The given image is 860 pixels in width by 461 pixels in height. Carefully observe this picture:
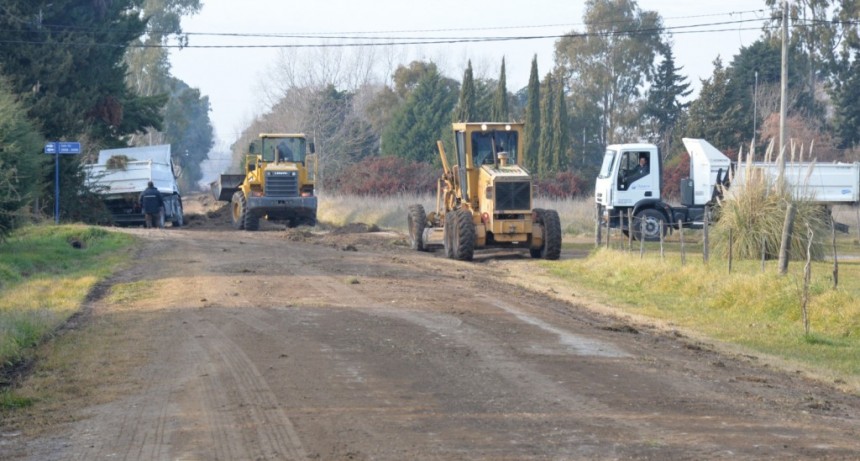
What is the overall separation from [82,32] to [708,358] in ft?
117

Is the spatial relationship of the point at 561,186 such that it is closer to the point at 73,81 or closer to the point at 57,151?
the point at 73,81

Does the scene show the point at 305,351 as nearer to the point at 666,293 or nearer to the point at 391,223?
the point at 666,293

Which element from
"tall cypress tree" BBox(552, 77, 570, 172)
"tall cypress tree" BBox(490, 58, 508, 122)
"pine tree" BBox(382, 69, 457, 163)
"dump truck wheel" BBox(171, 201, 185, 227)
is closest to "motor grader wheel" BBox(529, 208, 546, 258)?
"dump truck wheel" BBox(171, 201, 185, 227)

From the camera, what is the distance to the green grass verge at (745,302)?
1403 cm

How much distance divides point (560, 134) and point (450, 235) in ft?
145

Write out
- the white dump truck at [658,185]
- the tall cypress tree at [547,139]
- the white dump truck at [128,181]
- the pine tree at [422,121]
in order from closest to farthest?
the white dump truck at [658,185], the white dump truck at [128,181], the tall cypress tree at [547,139], the pine tree at [422,121]

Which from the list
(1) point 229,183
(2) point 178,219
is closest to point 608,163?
(1) point 229,183

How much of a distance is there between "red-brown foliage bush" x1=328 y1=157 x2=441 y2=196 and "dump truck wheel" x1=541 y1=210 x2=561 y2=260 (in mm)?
34801

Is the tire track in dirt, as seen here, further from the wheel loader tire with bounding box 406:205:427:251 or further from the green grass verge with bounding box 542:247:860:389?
the wheel loader tire with bounding box 406:205:427:251

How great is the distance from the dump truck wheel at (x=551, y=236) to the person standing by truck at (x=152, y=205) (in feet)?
60.2

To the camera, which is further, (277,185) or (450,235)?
(277,185)

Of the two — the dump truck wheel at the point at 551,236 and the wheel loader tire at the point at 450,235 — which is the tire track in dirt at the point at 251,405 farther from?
the dump truck wheel at the point at 551,236

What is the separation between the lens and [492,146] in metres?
26.7

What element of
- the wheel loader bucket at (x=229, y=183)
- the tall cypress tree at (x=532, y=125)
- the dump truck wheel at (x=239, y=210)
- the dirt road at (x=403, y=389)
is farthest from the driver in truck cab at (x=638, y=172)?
the tall cypress tree at (x=532, y=125)
